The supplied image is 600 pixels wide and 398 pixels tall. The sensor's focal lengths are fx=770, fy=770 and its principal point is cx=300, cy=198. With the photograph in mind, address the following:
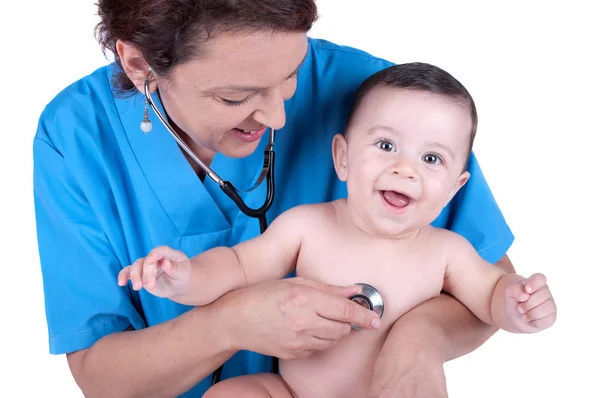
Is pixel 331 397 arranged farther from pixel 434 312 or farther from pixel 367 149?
pixel 367 149

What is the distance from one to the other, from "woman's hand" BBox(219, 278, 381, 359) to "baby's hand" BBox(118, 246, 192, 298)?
0.46 feet

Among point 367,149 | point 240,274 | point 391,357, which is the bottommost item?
point 391,357

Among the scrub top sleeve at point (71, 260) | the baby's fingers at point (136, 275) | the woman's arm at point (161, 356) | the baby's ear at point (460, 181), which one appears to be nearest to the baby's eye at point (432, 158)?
the baby's ear at point (460, 181)

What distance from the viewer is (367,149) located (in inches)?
60.8

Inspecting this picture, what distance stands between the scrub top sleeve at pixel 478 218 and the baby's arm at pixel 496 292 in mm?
135

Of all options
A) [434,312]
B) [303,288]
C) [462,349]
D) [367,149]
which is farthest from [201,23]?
[462,349]

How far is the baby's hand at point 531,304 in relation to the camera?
1476mm

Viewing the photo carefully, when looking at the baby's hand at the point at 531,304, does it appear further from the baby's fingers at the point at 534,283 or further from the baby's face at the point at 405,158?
the baby's face at the point at 405,158

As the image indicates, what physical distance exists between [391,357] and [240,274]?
0.35 m

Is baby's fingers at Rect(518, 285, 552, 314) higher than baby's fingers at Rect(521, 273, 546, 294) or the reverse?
the reverse

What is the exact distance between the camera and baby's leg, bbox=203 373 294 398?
150cm

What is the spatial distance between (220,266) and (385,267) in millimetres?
341

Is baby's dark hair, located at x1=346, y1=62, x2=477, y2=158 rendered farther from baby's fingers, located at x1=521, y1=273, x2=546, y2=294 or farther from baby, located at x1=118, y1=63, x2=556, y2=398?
baby's fingers, located at x1=521, y1=273, x2=546, y2=294

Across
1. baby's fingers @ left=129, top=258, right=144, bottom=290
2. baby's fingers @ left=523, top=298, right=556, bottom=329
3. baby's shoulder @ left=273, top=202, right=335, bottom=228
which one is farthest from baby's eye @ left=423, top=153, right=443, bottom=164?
baby's fingers @ left=129, top=258, right=144, bottom=290
